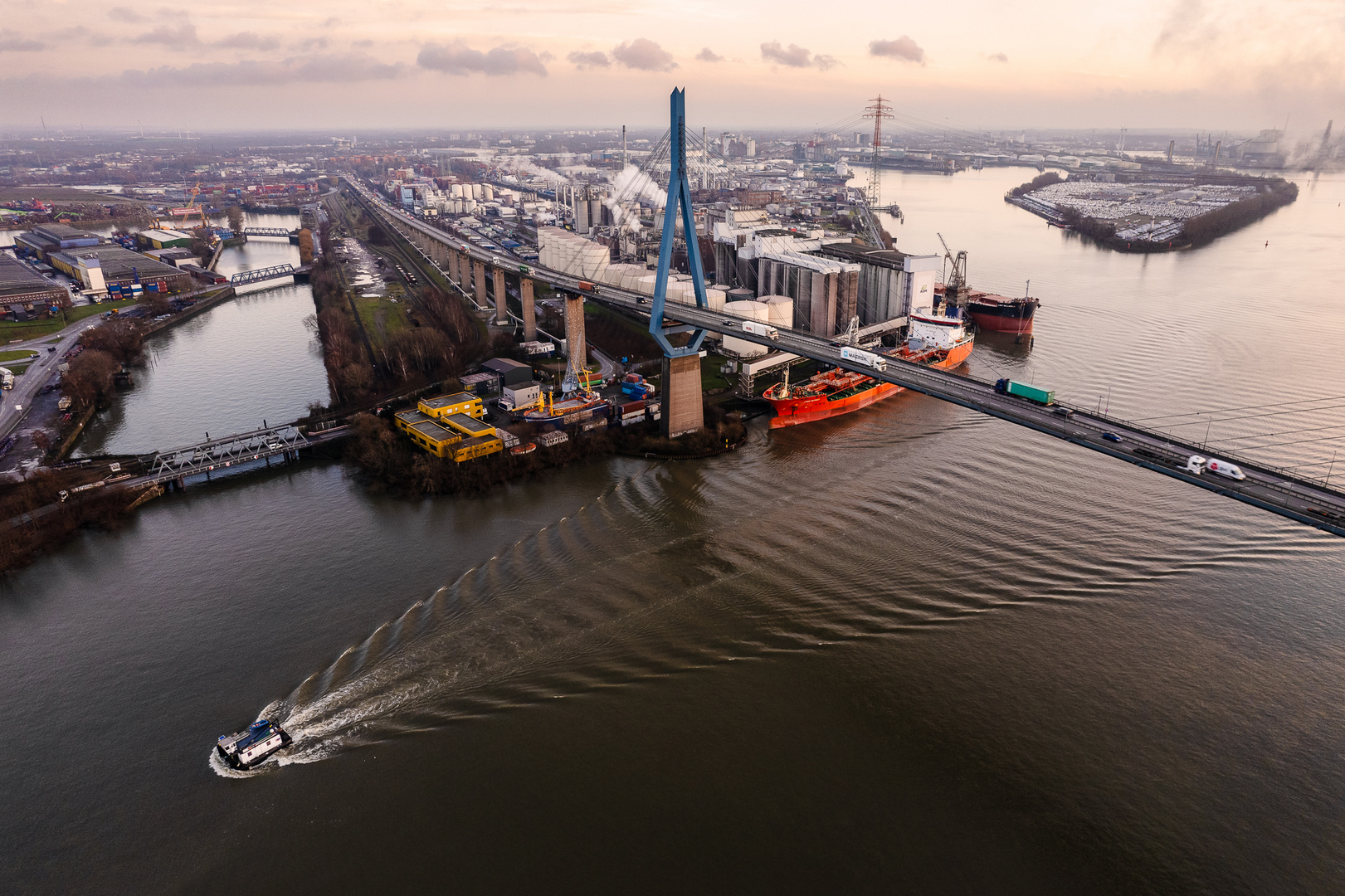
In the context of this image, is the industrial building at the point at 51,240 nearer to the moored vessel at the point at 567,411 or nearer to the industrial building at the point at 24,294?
the industrial building at the point at 24,294

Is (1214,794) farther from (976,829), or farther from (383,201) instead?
(383,201)

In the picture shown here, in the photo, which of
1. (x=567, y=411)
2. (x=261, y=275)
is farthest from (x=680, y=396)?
(x=261, y=275)

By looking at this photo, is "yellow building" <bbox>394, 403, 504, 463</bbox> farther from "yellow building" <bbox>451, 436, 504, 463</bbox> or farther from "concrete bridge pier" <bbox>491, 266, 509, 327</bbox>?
"concrete bridge pier" <bbox>491, 266, 509, 327</bbox>

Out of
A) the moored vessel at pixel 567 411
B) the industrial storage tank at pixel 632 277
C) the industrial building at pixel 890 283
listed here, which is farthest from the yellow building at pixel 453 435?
the industrial building at pixel 890 283

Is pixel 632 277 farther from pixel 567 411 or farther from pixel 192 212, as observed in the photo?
pixel 192 212

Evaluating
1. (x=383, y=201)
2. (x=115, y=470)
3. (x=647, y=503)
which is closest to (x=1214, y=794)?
(x=647, y=503)

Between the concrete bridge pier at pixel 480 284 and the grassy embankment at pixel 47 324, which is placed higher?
the concrete bridge pier at pixel 480 284
